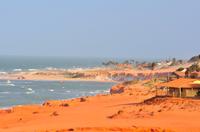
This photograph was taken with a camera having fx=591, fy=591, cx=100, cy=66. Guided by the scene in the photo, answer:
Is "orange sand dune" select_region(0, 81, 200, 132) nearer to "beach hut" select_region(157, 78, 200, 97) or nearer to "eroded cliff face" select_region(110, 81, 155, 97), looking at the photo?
"beach hut" select_region(157, 78, 200, 97)

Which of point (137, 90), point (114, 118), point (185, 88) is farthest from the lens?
point (137, 90)

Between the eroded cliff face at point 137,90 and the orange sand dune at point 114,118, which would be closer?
the orange sand dune at point 114,118

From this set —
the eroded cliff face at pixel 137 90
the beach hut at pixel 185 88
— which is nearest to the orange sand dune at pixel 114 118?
the beach hut at pixel 185 88

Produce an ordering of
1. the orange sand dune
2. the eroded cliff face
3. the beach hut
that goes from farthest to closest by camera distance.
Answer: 1. the eroded cliff face
2. the beach hut
3. the orange sand dune

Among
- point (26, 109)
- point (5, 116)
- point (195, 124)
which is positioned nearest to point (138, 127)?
point (195, 124)

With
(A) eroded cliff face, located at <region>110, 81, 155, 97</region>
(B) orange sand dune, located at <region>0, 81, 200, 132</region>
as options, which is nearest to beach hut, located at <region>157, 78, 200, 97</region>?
(B) orange sand dune, located at <region>0, 81, 200, 132</region>

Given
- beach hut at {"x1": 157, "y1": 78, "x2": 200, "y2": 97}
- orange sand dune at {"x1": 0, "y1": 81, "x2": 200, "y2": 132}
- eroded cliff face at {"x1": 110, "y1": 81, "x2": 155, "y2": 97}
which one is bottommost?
eroded cliff face at {"x1": 110, "y1": 81, "x2": 155, "y2": 97}

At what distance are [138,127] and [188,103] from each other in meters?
12.7

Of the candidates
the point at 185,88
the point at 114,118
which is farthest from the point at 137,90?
the point at 114,118

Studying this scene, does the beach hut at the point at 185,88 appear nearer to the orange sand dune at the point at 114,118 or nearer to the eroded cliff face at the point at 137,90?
the orange sand dune at the point at 114,118

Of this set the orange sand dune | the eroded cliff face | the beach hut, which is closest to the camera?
the orange sand dune

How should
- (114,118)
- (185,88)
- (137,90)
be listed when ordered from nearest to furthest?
1. (114,118)
2. (185,88)
3. (137,90)

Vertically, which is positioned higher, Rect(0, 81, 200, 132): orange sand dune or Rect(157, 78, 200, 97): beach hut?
Rect(157, 78, 200, 97): beach hut

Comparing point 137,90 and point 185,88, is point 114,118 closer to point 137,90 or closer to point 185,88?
point 185,88
